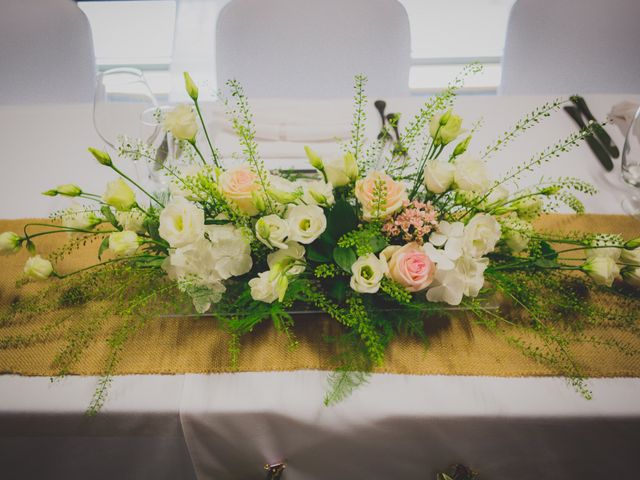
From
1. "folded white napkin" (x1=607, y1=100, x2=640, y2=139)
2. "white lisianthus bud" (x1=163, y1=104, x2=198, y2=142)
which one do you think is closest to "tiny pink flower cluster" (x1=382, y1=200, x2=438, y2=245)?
"white lisianthus bud" (x1=163, y1=104, x2=198, y2=142)

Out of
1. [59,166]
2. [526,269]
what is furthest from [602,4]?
[59,166]

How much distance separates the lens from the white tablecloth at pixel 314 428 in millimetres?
674

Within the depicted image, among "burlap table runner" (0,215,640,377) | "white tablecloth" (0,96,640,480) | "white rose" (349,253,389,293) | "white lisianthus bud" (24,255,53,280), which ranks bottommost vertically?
"white tablecloth" (0,96,640,480)

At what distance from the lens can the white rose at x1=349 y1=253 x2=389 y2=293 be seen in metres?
0.59

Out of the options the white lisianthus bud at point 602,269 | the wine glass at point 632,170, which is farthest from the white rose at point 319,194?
the wine glass at point 632,170

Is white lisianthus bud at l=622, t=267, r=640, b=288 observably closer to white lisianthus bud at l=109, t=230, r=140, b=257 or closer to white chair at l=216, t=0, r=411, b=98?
white lisianthus bud at l=109, t=230, r=140, b=257

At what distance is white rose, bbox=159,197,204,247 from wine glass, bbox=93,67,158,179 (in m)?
0.48

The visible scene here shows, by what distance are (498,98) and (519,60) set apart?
0.48m

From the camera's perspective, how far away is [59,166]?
44.6 inches

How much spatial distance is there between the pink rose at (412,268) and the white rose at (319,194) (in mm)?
133

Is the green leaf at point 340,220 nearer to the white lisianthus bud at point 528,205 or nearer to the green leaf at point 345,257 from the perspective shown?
the green leaf at point 345,257

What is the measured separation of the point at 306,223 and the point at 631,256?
579 millimetres

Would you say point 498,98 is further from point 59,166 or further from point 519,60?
point 59,166

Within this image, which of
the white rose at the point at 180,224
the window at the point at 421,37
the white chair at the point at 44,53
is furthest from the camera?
the window at the point at 421,37
